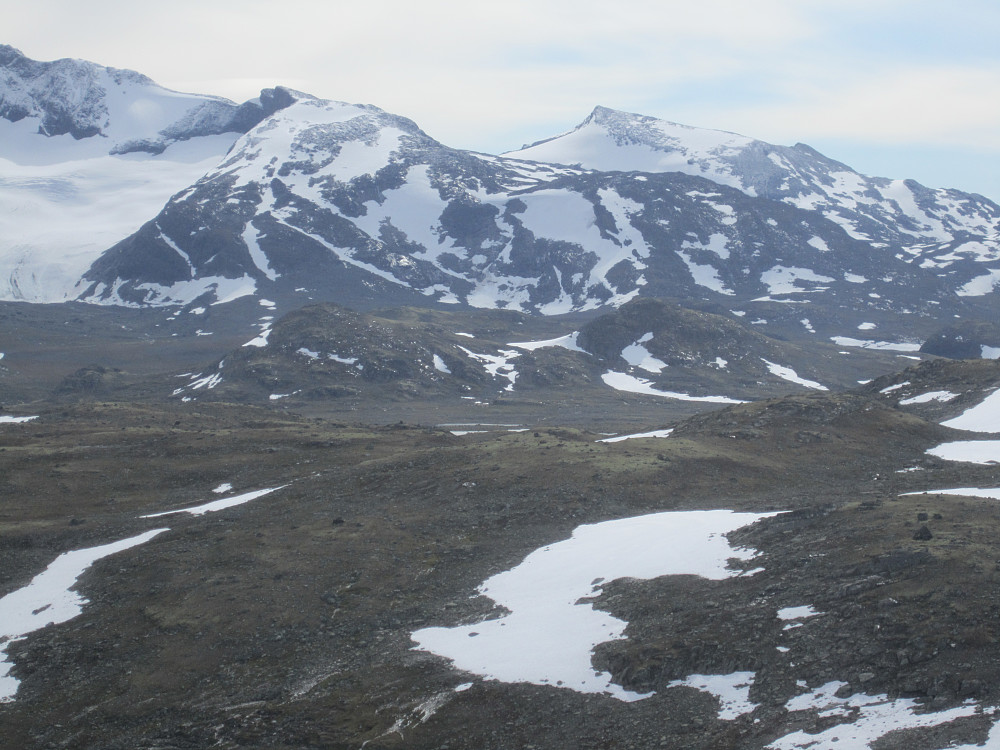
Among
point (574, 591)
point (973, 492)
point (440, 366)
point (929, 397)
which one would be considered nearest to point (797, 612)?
point (574, 591)

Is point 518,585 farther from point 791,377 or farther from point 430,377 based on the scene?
point 791,377

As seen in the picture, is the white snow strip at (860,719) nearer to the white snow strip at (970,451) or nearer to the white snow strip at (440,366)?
the white snow strip at (970,451)

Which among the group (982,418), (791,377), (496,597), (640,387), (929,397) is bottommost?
(640,387)

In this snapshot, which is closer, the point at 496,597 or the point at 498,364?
the point at 496,597

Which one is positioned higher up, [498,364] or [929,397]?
[929,397]

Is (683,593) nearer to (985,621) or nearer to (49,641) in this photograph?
(985,621)

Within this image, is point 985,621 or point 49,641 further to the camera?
point 49,641

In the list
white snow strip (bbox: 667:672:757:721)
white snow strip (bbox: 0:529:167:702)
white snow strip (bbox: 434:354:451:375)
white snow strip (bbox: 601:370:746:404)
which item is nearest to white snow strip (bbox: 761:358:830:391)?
white snow strip (bbox: 601:370:746:404)

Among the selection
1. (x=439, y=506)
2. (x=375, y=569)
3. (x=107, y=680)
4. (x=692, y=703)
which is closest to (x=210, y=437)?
(x=439, y=506)
